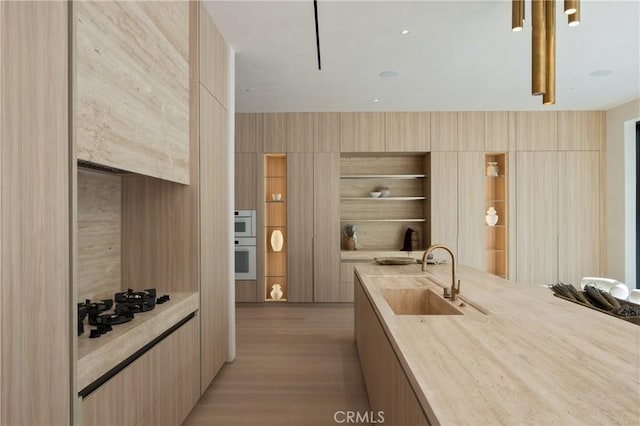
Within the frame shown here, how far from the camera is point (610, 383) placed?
3.22ft

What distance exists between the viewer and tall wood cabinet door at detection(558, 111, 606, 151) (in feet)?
18.4

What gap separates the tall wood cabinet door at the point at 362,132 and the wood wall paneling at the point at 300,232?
678 millimetres

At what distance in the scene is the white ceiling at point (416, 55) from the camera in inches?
111

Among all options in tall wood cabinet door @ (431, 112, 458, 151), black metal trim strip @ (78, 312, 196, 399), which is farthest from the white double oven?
black metal trim strip @ (78, 312, 196, 399)

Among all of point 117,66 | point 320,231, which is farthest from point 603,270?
point 117,66

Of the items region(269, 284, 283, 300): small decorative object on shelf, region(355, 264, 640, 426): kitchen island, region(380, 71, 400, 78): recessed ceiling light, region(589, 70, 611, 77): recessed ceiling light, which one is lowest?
region(269, 284, 283, 300): small decorative object on shelf

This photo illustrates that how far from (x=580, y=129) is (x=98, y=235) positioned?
6.36 metres

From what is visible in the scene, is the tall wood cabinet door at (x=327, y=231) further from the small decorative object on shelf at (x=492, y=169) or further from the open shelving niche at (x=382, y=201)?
the small decorative object on shelf at (x=492, y=169)

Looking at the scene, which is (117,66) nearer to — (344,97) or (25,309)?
(25,309)

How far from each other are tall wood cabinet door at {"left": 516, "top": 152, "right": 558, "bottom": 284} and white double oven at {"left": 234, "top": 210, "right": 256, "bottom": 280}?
3930 mm

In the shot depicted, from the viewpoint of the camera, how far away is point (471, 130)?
5.61 metres

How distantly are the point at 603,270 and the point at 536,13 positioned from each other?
502 cm

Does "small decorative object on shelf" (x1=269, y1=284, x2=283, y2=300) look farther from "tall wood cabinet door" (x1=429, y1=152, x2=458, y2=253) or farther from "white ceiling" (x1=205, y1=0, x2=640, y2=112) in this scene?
"white ceiling" (x1=205, y1=0, x2=640, y2=112)

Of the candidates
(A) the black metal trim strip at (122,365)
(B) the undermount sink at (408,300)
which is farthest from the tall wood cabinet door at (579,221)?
(A) the black metal trim strip at (122,365)
